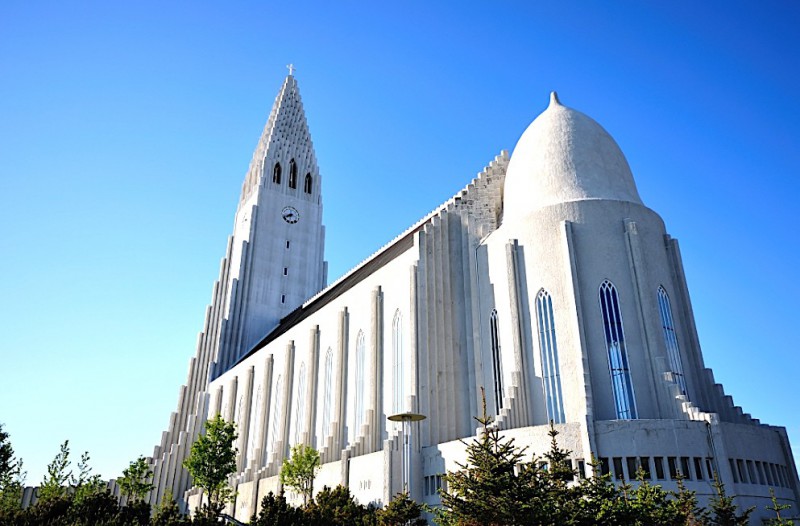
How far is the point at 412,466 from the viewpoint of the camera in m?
26.9

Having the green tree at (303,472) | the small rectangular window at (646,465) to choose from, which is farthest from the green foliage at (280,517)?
the small rectangular window at (646,465)

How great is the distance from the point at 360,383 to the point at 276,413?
11577 millimetres

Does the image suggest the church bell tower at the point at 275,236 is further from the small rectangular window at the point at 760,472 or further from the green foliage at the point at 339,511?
the small rectangular window at the point at 760,472

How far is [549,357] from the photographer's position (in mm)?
28234

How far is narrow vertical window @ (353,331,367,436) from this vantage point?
3553 cm

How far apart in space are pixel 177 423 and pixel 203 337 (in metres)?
8.62

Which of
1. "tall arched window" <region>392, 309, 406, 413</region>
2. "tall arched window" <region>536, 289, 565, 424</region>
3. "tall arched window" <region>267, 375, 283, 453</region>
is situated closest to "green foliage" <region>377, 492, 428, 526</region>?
"tall arched window" <region>536, 289, 565, 424</region>

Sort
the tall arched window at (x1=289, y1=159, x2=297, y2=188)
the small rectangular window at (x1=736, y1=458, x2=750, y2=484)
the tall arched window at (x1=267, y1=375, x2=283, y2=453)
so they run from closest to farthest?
the small rectangular window at (x1=736, y1=458, x2=750, y2=484) → the tall arched window at (x1=267, y1=375, x2=283, y2=453) → the tall arched window at (x1=289, y1=159, x2=297, y2=188)

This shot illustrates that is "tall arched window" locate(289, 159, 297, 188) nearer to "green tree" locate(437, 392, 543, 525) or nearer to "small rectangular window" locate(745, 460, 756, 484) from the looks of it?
"small rectangular window" locate(745, 460, 756, 484)

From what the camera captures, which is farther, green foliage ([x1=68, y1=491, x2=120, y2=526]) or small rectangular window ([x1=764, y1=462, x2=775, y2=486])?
small rectangular window ([x1=764, y1=462, x2=775, y2=486])

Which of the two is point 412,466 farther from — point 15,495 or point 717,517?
point 15,495

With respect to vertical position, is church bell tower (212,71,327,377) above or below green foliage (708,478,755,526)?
above

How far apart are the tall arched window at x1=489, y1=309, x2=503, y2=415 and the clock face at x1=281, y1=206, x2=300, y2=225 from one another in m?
39.1

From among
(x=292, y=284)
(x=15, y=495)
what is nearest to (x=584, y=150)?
(x=15, y=495)
